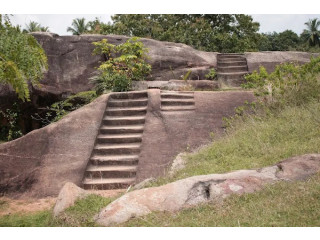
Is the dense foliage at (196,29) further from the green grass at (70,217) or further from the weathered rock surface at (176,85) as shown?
the green grass at (70,217)

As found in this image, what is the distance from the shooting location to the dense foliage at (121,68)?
34.9ft

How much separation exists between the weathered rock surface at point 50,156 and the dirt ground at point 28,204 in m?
0.23

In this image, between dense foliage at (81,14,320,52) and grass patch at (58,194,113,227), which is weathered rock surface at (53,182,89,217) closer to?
grass patch at (58,194,113,227)

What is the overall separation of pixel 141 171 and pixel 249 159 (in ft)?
8.17

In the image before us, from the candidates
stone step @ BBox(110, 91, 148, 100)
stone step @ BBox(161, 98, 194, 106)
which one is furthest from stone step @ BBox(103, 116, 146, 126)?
stone step @ BBox(110, 91, 148, 100)

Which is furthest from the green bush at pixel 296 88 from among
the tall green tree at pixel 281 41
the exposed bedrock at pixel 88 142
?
the tall green tree at pixel 281 41

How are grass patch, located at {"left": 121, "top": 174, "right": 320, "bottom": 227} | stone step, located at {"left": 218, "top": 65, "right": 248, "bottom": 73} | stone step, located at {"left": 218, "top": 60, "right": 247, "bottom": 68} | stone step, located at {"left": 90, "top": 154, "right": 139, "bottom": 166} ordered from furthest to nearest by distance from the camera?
1. stone step, located at {"left": 218, "top": 60, "right": 247, "bottom": 68}
2. stone step, located at {"left": 218, "top": 65, "right": 248, "bottom": 73}
3. stone step, located at {"left": 90, "top": 154, "right": 139, "bottom": 166}
4. grass patch, located at {"left": 121, "top": 174, "right": 320, "bottom": 227}

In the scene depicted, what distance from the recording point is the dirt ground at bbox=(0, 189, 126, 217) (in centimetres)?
651

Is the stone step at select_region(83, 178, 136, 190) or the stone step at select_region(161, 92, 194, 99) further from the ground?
the stone step at select_region(161, 92, 194, 99)

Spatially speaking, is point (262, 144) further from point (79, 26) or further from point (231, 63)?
point (79, 26)

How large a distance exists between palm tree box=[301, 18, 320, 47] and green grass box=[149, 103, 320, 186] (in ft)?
123

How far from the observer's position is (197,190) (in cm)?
460

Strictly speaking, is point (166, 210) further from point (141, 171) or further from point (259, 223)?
point (141, 171)

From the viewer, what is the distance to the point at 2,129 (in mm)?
12492
